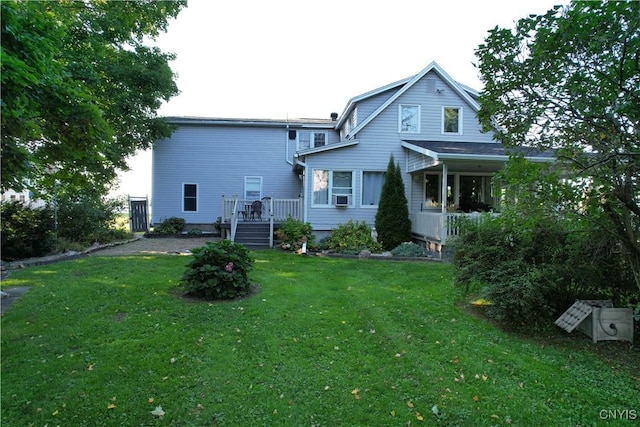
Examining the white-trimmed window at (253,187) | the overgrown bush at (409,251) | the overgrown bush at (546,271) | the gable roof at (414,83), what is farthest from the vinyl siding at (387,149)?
the overgrown bush at (546,271)

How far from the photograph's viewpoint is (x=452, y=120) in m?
14.5

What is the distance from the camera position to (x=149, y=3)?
1285cm

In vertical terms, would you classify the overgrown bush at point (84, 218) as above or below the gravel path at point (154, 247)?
above

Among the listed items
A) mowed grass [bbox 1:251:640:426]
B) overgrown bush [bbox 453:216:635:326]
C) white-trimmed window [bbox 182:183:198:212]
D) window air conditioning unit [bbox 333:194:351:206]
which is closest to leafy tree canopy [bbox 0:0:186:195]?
mowed grass [bbox 1:251:640:426]

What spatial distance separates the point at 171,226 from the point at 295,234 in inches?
316

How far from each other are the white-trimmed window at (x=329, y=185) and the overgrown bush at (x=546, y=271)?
29.2ft

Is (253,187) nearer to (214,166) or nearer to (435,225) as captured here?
(214,166)

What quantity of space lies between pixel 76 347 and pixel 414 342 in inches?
159

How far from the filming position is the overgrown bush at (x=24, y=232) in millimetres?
9750

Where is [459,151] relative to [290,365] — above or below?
above

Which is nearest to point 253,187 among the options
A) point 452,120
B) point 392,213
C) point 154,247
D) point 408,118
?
point 154,247

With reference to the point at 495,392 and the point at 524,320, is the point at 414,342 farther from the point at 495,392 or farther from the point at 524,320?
the point at 524,320

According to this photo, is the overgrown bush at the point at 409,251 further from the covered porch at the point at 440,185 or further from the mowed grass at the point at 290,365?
the mowed grass at the point at 290,365

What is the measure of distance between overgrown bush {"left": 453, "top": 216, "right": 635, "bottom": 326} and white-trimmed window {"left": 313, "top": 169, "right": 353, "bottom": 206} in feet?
29.2
